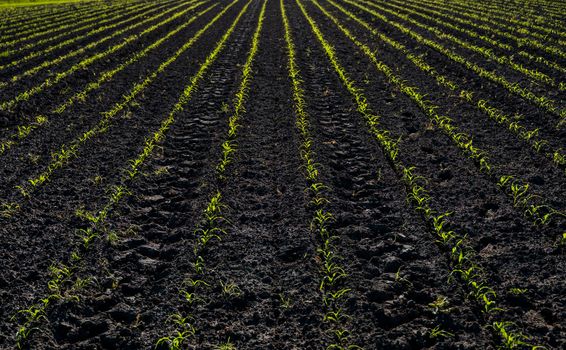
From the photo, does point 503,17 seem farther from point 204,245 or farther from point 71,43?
point 204,245

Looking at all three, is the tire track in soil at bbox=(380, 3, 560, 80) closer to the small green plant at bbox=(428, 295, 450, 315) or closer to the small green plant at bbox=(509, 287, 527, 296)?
the small green plant at bbox=(509, 287, 527, 296)

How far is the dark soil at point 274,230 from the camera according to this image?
13.9 feet

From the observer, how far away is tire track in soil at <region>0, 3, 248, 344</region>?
4777mm

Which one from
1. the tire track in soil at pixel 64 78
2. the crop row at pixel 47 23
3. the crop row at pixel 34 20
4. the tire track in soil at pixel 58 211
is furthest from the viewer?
the crop row at pixel 34 20

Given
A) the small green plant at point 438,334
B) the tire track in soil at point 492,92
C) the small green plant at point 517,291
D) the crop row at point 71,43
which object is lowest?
the small green plant at point 438,334

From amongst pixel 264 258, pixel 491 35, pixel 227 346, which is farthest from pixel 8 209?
pixel 491 35

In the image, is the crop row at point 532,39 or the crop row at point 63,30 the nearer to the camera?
the crop row at point 532,39

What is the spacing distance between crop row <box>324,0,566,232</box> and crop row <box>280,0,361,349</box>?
2.57 meters

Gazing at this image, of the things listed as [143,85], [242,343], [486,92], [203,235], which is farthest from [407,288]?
[143,85]

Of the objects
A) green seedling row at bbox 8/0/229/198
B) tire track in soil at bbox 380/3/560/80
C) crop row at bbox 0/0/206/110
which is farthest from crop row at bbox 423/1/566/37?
crop row at bbox 0/0/206/110

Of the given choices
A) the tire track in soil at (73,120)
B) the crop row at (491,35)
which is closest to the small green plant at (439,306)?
the tire track in soil at (73,120)

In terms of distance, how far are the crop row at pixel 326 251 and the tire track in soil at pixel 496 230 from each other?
155 centimetres

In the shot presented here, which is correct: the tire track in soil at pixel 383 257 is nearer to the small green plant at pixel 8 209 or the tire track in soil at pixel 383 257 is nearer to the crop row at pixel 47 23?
the small green plant at pixel 8 209

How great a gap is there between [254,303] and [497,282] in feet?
8.39
